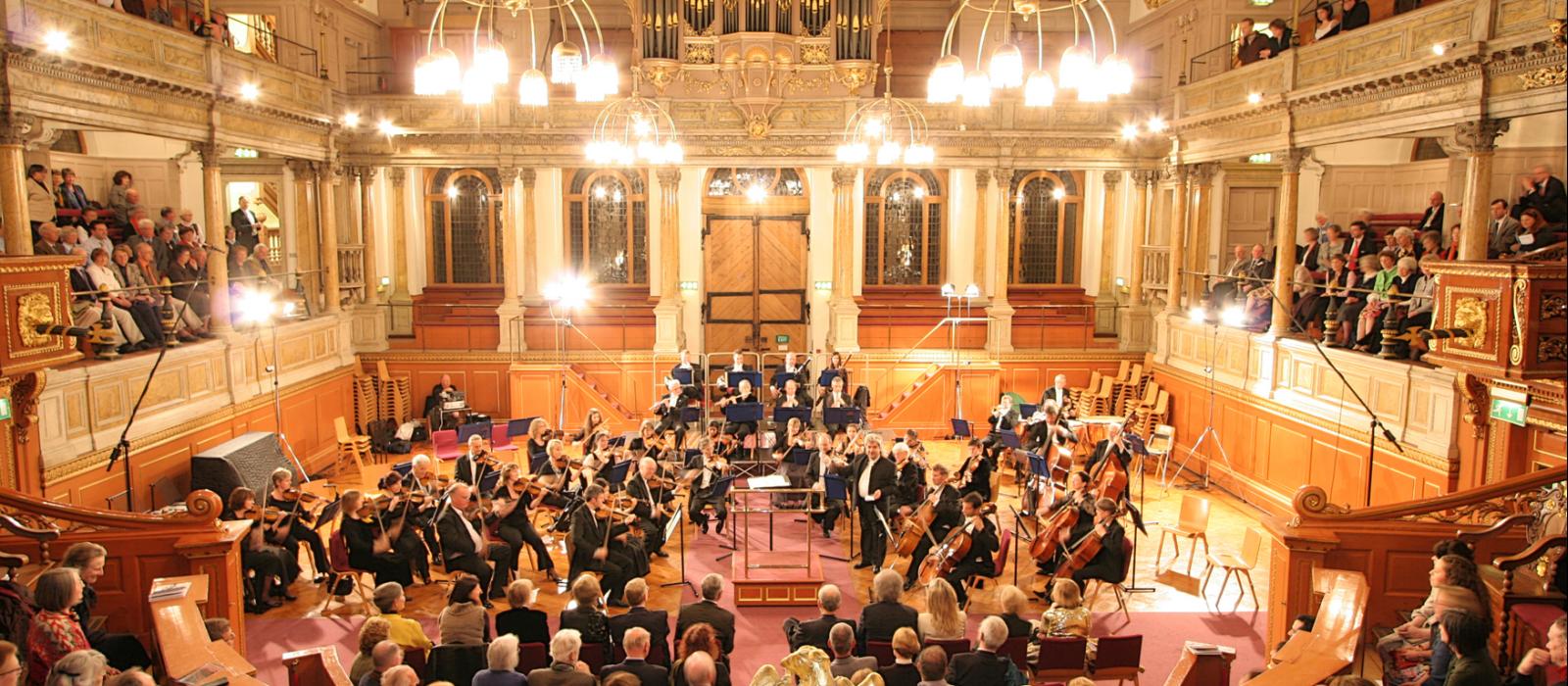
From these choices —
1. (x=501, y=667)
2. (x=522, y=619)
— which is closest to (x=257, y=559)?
(x=522, y=619)

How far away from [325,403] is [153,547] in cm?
843

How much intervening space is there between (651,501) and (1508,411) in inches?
344

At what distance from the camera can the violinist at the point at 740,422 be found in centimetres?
1415

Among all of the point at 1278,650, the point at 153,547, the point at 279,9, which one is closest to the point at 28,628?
the point at 153,547

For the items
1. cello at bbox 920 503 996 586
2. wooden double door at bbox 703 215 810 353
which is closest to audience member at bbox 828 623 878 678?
cello at bbox 920 503 996 586

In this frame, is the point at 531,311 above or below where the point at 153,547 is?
above

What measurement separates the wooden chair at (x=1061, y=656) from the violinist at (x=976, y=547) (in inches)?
96.7

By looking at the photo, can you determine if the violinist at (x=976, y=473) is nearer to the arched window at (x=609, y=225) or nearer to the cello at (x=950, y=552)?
the cello at (x=950, y=552)

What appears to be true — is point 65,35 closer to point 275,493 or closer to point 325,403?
point 275,493

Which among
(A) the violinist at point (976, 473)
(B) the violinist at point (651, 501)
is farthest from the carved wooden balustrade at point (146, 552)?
(A) the violinist at point (976, 473)

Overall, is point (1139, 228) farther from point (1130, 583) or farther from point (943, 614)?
point (943, 614)

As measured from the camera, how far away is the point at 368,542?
985 centimetres

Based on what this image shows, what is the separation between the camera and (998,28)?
60.6 feet

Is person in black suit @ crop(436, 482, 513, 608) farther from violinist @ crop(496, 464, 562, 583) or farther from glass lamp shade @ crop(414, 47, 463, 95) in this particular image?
glass lamp shade @ crop(414, 47, 463, 95)
